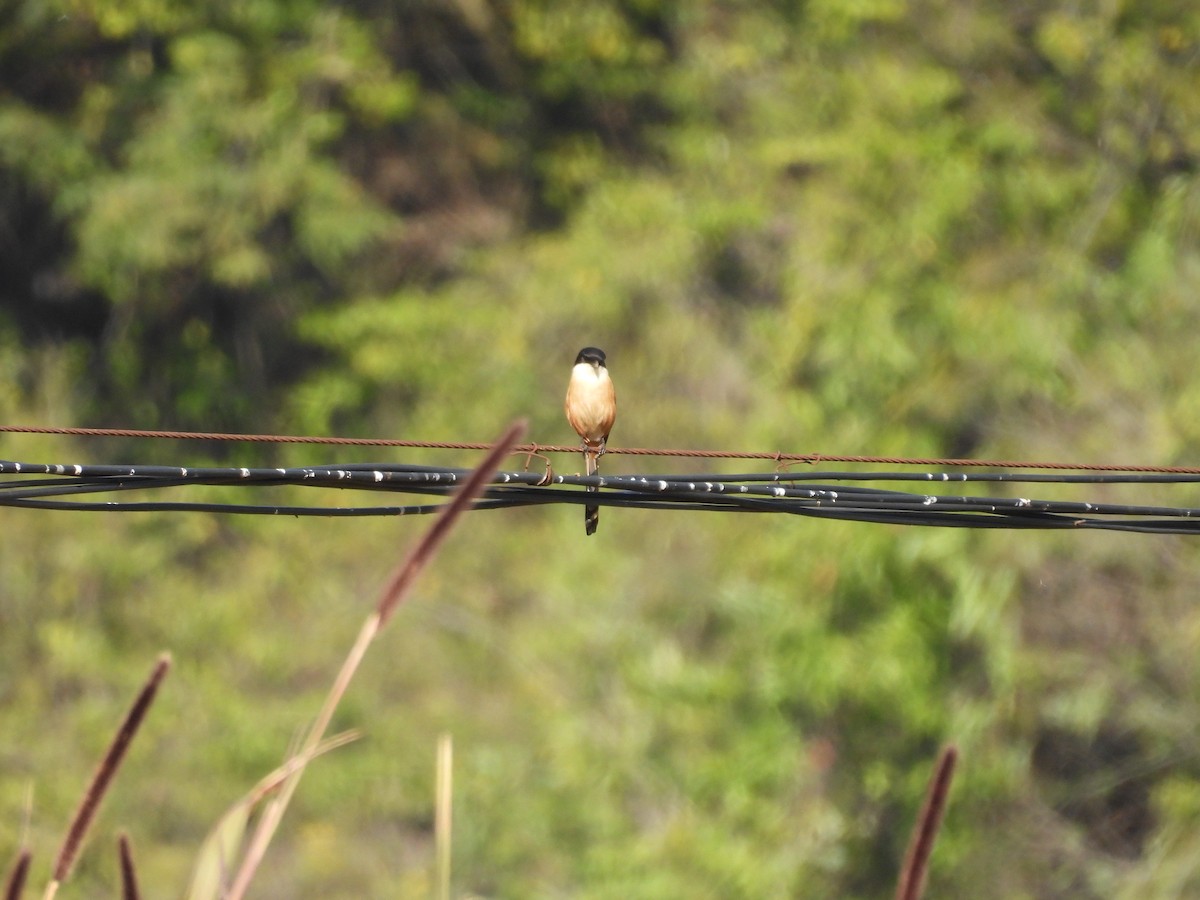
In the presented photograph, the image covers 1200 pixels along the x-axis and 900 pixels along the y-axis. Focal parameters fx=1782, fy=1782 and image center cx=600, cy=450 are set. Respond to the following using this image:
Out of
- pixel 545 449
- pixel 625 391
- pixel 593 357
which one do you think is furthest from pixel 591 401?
pixel 625 391

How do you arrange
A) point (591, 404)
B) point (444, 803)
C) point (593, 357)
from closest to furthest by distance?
1. point (444, 803)
2. point (591, 404)
3. point (593, 357)

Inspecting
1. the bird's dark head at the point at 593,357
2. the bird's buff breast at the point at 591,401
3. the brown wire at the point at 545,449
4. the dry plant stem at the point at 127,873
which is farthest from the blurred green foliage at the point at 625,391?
the dry plant stem at the point at 127,873

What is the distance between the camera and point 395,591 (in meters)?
1.77

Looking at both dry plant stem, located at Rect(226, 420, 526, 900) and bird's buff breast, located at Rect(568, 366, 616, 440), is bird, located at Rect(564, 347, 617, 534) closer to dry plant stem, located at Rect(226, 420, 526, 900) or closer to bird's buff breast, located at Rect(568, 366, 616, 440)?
bird's buff breast, located at Rect(568, 366, 616, 440)

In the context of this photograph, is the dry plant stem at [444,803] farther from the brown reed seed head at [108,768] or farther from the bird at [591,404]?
the bird at [591,404]

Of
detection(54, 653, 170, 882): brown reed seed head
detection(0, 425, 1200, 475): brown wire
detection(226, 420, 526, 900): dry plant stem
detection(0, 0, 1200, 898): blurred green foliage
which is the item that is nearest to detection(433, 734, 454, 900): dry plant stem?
detection(226, 420, 526, 900): dry plant stem

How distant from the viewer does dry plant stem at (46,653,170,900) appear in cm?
176

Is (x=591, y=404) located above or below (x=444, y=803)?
above

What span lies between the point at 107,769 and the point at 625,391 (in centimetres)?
1730

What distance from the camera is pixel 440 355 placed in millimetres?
Answer: 20875

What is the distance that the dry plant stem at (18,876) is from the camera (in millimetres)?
1706

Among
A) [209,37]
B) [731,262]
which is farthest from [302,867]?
[209,37]

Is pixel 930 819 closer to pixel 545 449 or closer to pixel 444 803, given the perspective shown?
pixel 444 803

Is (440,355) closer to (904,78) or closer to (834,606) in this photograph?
(904,78)
